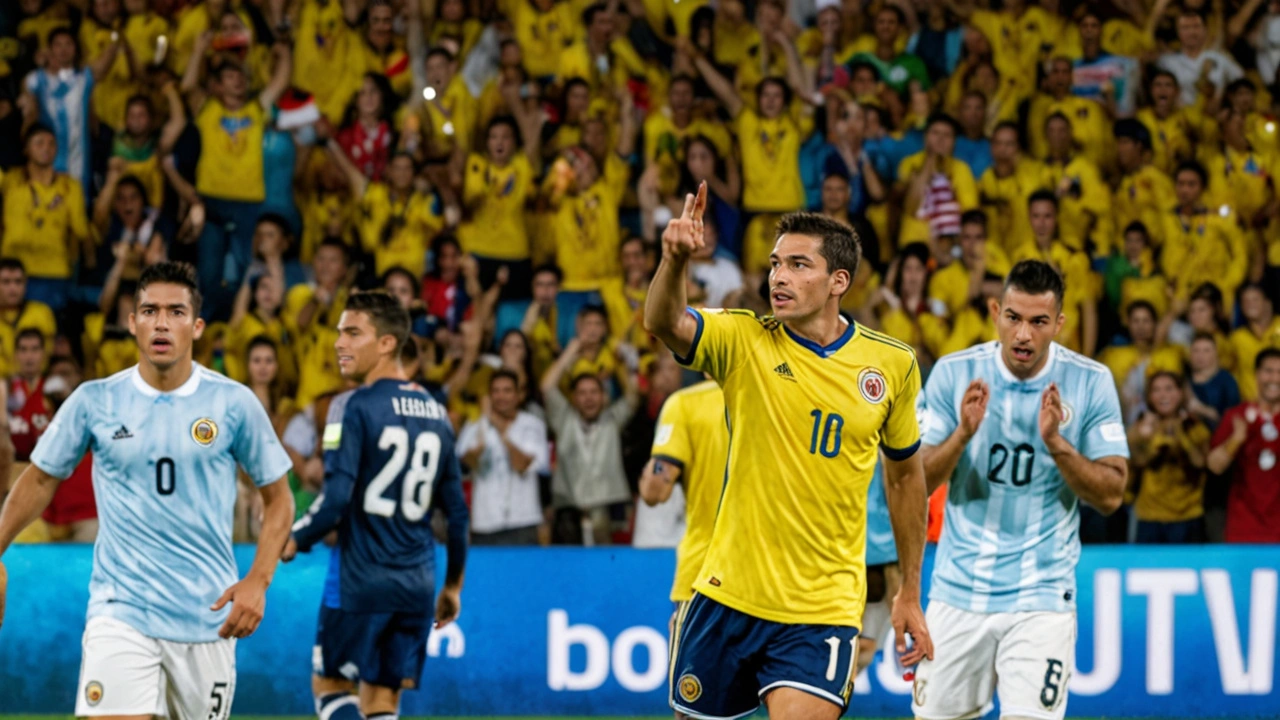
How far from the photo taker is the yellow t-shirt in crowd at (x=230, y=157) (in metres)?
14.4

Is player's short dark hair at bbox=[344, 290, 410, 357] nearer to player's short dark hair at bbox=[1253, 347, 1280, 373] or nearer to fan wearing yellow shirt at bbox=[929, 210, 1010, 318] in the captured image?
fan wearing yellow shirt at bbox=[929, 210, 1010, 318]

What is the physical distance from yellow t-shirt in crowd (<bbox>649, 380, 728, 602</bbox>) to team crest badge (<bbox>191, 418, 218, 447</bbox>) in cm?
256

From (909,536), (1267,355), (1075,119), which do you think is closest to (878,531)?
(909,536)

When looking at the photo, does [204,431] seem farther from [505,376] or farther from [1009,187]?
[1009,187]

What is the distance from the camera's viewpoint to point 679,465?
8.52 metres

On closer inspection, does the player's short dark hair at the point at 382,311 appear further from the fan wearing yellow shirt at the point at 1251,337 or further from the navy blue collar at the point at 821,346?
the fan wearing yellow shirt at the point at 1251,337

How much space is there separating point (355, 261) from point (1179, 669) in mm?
7132

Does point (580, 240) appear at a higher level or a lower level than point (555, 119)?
lower

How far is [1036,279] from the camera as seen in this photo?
7.20 meters

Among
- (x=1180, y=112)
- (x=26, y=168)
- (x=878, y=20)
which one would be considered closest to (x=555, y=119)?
(x=878, y=20)

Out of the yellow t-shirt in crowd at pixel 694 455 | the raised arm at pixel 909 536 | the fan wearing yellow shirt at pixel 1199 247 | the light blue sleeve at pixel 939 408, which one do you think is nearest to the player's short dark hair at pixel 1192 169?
the fan wearing yellow shirt at pixel 1199 247

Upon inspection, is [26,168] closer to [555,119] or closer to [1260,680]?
[555,119]

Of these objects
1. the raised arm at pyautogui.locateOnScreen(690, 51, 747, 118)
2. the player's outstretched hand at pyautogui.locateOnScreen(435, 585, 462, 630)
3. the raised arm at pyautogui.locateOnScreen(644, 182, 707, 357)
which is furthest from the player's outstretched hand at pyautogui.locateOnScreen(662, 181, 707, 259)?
the raised arm at pyautogui.locateOnScreen(690, 51, 747, 118)

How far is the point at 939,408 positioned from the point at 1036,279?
686mm
